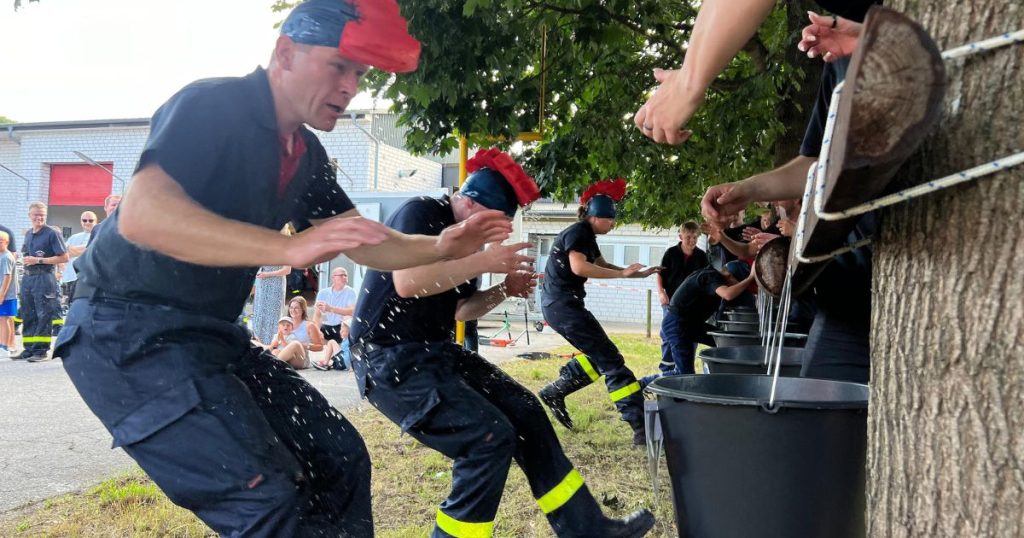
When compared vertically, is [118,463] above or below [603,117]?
below

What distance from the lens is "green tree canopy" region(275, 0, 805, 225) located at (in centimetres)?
496

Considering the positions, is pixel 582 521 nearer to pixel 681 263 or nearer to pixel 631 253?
pixel 681 263

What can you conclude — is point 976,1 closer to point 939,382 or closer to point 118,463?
point 939,382

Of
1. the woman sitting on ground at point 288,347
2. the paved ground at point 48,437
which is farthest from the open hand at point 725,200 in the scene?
the woman sitting on ground at point 288,347

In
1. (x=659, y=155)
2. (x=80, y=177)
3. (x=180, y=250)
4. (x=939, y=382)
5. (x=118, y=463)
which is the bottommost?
(x=118, y=463)

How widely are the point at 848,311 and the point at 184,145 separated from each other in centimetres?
217

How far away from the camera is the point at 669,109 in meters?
1.56

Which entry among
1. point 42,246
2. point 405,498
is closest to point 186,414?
point 405,498

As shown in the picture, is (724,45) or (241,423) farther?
(241,423)

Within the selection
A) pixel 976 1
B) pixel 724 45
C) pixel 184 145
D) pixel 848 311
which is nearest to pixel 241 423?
pixel 184 145

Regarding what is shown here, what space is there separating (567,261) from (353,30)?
4215 millimetres

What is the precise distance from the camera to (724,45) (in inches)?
54.8

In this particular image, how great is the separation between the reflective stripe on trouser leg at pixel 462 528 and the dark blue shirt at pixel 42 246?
906cm

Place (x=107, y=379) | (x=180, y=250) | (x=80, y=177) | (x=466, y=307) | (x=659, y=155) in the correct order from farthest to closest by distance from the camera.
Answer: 1. (x=80, y=177)
2. (x=659, y=155)
3. (x=466, y=307)
4. (x=107, y=379)
5. (x=180, y=250)
